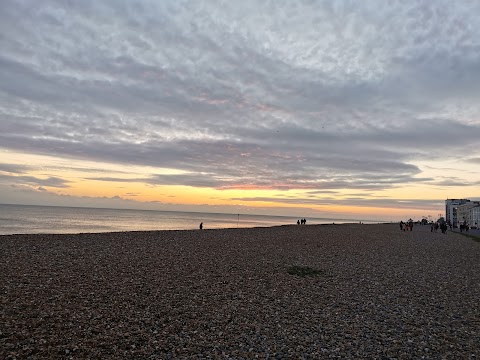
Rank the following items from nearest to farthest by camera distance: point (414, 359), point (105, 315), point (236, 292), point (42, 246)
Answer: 1. point (414, 359)
2. point (105, 315)
3. point (236, 292)
4. point (42, 246)

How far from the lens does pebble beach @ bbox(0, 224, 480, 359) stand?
8.41 m

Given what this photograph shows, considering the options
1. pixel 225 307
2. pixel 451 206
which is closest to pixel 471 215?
pixel 451 206

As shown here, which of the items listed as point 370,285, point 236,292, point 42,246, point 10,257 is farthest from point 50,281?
point 370,285

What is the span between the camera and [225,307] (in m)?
11.8

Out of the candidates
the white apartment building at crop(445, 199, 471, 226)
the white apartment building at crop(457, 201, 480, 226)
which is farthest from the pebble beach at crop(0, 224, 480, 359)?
the white apartment building at crop(445, 199, 471, 226)

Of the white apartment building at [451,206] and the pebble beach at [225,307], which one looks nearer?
the pebble beach at [225,307]

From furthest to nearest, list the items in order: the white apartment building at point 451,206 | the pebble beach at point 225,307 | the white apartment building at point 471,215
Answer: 1. the white apartment building at point 451,206
2. the white apartment building at point 471,215
3. the pebble beach at point 225,307

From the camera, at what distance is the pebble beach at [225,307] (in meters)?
8.41

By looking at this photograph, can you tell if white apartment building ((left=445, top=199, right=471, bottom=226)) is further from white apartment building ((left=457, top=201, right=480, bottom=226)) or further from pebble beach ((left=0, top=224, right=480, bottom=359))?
pebble beach ((left=0, top=224, right=480, bottom=359))

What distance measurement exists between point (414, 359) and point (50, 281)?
13307mm

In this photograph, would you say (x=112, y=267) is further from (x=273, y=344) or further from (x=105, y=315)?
(x=273, y=344)

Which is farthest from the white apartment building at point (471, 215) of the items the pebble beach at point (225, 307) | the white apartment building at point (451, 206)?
the pebble beach at point (225, 307)

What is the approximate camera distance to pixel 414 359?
26.7 ft

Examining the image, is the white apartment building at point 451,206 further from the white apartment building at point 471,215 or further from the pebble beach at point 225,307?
the pebble beach at point 225,307
